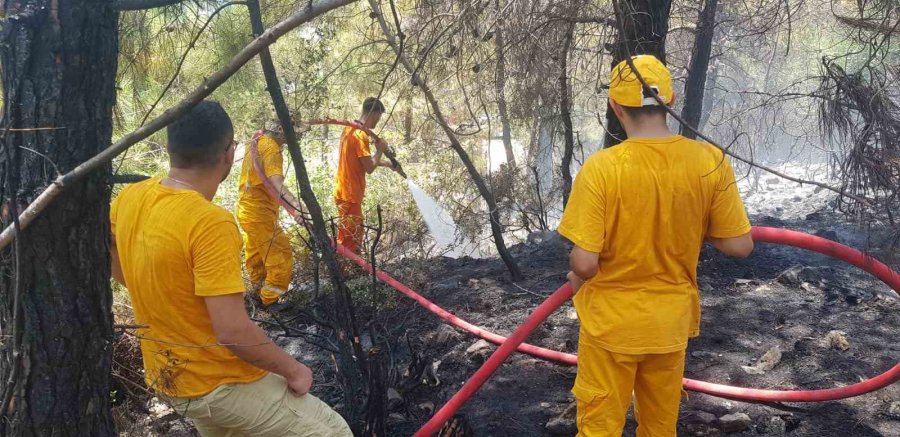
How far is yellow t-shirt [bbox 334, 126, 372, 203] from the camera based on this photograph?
5.88 meters

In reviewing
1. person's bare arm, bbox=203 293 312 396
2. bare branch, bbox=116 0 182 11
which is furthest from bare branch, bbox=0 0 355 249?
bare branch, bbox=116 0 182 11

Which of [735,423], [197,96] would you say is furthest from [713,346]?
[197,96]

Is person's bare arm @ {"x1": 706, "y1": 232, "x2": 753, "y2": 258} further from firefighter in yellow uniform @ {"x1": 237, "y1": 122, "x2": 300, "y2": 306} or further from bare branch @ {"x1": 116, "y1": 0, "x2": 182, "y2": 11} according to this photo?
firefighter in yellow uniform @ {"x1": 237, "y1": 122, "x2": 300, "y2": 306}

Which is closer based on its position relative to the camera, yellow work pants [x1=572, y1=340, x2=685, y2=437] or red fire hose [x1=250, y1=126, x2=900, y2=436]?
yellow work pants [x1=572, y1=340, x2=685, y2=437]

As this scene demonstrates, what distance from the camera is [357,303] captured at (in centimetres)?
496

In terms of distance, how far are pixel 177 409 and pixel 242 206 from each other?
3541mm

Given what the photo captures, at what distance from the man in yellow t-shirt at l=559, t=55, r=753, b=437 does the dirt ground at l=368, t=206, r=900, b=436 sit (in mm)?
983

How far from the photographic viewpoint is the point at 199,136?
189cm

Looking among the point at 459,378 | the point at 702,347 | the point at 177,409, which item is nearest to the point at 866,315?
the point at 702,347

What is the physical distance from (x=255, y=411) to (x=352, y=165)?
4.14 metres

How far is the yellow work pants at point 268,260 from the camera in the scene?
5.24m

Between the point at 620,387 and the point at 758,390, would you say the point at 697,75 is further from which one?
the point at 620,387

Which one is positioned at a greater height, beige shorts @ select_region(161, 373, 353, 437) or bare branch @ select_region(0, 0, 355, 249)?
bare branch @ select_region(0, 0, 355, 249)

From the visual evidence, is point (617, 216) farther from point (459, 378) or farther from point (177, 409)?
point (459, 378)
